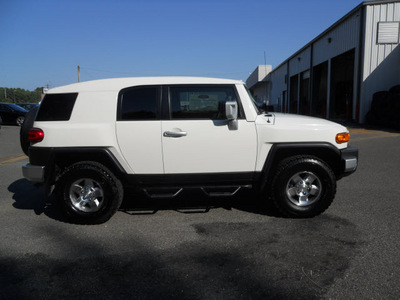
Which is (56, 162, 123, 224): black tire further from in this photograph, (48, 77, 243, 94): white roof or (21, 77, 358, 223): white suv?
(48, 77, 243, 94): white roof

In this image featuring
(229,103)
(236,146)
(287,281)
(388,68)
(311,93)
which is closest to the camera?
(287,281)

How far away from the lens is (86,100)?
4230 millimetres

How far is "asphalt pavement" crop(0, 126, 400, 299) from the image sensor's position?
106 inches

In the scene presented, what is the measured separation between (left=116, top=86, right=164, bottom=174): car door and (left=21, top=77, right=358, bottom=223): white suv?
1 cm

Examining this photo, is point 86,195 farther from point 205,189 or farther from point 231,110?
point 231,110

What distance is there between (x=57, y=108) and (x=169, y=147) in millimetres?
1541

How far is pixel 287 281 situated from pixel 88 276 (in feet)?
5.71

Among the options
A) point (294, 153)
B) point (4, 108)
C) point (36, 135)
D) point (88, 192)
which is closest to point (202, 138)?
point (294, 153)

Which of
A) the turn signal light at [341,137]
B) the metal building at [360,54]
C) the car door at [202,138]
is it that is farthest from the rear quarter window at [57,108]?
the metal building at [360,54]

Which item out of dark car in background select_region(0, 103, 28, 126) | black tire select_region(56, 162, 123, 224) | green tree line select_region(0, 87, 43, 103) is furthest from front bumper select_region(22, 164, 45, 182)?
green tree line select_region(0, 87, 43, 103)

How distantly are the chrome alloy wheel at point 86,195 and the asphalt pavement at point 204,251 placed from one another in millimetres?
259

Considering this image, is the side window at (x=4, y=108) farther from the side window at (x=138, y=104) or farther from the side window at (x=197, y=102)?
the side window at (x=197, y=102)

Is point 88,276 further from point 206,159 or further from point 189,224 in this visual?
point 206,159

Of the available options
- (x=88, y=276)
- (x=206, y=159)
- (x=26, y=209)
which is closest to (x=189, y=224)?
(x=206, y=159)
